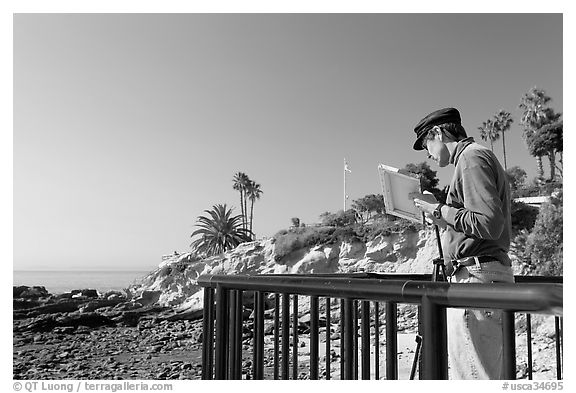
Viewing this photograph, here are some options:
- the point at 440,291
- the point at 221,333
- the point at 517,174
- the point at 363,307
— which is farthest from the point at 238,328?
the point at 517,174

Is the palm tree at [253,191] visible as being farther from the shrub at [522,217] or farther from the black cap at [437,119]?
the black cap at [437,119]

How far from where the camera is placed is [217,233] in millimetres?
42094

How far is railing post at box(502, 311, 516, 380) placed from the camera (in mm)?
1271

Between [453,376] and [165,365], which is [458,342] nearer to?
[453,376]

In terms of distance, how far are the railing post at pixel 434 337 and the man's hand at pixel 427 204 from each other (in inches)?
44.3

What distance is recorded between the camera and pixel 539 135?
35969 millimetres

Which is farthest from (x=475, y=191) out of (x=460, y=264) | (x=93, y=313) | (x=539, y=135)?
(x=539, y=135)

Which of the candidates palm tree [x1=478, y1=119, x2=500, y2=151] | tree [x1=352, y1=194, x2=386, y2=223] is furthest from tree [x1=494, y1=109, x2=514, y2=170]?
tree [x1=352, y1=194, x2=386, y2=223]

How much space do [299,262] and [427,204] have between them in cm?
2693

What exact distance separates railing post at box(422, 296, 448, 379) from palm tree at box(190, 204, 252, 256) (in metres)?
40.4

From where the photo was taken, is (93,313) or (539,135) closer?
(93,313)

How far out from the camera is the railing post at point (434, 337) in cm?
140

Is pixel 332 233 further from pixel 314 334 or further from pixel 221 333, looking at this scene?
pixel 314 334

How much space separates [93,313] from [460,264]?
32.5m
